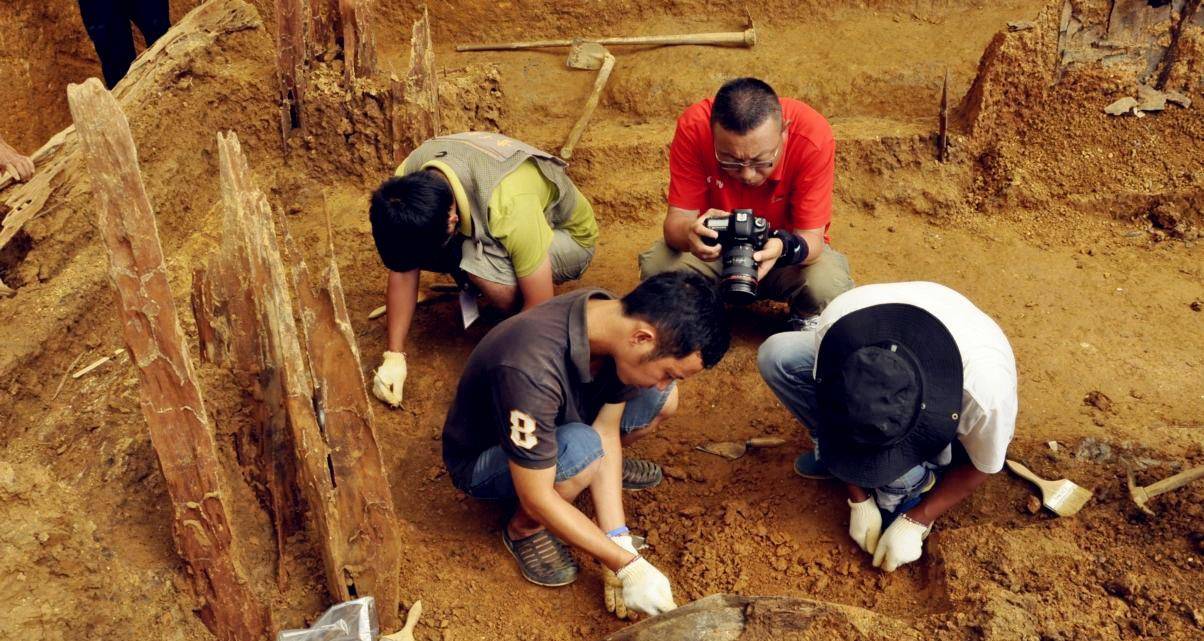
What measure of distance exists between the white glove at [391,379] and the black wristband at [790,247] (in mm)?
1506

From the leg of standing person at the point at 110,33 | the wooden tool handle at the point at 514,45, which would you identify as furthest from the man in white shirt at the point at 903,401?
the leg of standing person at the point at 110,33

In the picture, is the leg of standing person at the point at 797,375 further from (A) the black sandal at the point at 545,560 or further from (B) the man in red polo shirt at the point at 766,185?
(A) the black sandal at the point at 545,560

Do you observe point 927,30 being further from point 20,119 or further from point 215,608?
point 20,119

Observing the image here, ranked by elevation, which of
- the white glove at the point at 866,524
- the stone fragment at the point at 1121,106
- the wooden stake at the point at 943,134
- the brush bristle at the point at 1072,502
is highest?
the stone fragment at the point at 1121,106

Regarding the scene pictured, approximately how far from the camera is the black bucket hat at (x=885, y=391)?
2301 millimetres

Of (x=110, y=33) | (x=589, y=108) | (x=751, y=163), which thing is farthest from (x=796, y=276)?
(x=110, y=33)

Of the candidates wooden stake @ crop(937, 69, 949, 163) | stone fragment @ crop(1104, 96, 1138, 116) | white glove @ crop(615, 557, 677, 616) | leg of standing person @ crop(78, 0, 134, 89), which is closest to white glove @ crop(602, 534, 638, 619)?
white glove @ crop(615, 557, 677, 616)

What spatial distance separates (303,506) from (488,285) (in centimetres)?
115

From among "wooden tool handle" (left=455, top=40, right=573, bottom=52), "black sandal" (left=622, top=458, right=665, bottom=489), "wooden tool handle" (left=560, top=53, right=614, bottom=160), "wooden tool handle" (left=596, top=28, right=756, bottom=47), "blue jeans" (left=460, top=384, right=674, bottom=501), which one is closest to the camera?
"blue jeans" (left=460, top=384, right=674, bottom=501)

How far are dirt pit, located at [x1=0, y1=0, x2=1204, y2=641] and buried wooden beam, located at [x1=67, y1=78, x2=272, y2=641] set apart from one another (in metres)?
0.15

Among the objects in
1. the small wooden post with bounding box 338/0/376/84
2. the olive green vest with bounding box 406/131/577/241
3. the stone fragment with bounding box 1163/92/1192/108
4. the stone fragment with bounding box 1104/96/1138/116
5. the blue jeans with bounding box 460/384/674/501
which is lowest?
the blue jeans with bounding box 460/384/674/501

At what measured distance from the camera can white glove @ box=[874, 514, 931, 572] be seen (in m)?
2.73

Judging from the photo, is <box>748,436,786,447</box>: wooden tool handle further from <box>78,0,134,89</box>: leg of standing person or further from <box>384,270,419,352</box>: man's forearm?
<box>78,0,134,89</box>: leg of standing person

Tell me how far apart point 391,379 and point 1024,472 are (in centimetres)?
227
